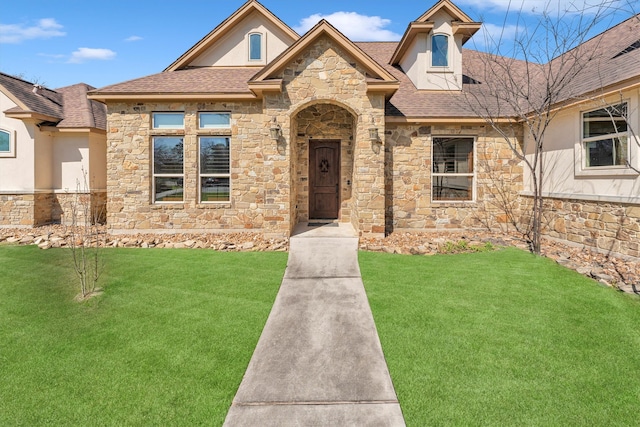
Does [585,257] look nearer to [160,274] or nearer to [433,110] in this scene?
[433,110]

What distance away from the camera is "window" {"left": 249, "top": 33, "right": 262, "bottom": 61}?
1146 centimetres

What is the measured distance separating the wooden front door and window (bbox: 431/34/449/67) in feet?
14.6

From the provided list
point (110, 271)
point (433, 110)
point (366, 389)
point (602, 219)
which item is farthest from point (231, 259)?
point (602, 219)

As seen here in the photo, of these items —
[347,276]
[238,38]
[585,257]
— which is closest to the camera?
[347,276]

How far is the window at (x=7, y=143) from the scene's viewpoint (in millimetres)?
10828

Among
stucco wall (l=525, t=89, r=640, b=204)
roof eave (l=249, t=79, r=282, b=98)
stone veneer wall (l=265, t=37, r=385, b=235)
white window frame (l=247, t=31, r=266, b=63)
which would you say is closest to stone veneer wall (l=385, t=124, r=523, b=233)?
stucco wall (l=525, t=89, r=640, b=204)

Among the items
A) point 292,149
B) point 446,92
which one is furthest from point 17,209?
point 446,92

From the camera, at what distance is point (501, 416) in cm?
270

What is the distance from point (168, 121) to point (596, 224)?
11.3m

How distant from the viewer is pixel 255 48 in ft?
37.7

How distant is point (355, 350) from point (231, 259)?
4.13 metres

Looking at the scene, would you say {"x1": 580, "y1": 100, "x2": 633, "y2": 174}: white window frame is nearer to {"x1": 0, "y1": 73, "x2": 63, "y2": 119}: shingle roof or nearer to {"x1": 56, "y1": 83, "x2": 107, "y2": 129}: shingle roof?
{"x1": 56, "y1": 83, "x2": 107, "y2": 129}: shingle roof

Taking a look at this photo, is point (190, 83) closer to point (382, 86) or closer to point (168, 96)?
point (168, 96)

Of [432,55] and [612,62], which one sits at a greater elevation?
[432,55]
